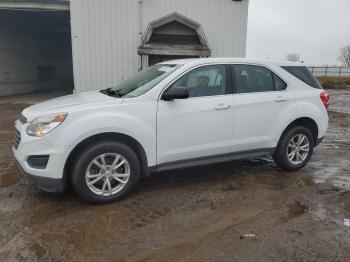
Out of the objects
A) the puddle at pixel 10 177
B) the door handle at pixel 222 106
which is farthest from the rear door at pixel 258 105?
the puddle at pixel 10 177

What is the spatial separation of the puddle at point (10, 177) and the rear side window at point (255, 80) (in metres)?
A: 3.54

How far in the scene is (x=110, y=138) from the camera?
4066mm

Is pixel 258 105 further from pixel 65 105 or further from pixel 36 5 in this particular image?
pixel 36 5

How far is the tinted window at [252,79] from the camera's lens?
191 inches

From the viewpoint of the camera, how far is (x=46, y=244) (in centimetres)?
317

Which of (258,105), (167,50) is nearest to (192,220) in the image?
(258,105)

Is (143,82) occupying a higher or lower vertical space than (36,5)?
lower

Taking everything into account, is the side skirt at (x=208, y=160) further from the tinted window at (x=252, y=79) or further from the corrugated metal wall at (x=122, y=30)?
the corrugated metal wall at (x=122, y=30)

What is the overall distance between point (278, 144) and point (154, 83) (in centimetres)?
225

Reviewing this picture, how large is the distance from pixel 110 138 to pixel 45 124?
76 cm

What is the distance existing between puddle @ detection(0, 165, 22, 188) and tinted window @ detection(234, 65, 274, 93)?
3548mm

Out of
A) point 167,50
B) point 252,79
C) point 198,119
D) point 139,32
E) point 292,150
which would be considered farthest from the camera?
point 139,32

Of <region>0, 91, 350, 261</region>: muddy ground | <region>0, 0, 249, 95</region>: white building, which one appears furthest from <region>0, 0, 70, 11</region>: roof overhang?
<region>0, 91, 350, 261</region>: muddy ground

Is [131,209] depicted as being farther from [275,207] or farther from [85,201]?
[275,207]
